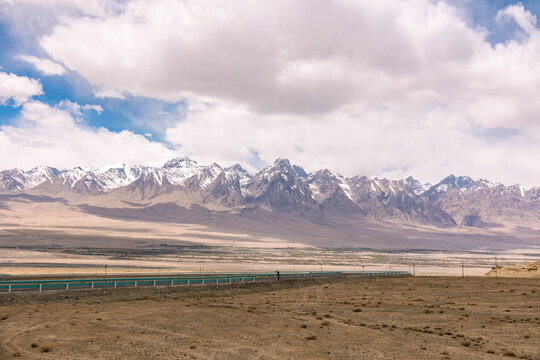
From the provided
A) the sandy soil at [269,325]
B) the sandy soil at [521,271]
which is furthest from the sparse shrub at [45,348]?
the sandy soil at [521,271]

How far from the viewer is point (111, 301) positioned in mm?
42000

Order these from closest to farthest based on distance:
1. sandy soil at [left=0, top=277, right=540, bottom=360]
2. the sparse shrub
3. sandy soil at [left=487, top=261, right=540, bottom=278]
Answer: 1. the sparse shrub
2. sandy soil at [left=0, top=277, right=540, bottom=360]
3. sandy soil at [left=487, top=261, right=540, bottom=278]

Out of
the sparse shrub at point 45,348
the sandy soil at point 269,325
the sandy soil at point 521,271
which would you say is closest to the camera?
the sparse shrub at point 45,348

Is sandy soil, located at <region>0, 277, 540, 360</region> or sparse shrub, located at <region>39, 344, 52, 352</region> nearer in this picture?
sparse shrub, located at <region>39, 344, 52, 352</region>

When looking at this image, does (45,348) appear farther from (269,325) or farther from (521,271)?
(521,271)

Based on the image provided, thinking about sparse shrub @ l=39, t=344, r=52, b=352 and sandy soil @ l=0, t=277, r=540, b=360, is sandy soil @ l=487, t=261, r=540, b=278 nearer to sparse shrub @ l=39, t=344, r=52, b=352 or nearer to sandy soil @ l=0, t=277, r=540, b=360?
sandy soil @ l=0, t=277, r=540, b=360

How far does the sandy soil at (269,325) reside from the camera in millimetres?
24156

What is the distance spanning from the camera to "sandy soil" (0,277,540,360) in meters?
24.2

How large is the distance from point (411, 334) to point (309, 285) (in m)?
35.7

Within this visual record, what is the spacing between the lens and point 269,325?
103 feet

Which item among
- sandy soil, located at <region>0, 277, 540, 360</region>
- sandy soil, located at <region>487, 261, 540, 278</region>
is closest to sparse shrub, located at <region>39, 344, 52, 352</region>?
sandy soil, located at <region>0, 277, 540, 360</region>

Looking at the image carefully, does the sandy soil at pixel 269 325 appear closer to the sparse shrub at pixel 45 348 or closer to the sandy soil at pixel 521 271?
the sparse shrub at pixel 45 348

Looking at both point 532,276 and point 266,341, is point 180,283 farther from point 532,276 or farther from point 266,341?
point 532,276

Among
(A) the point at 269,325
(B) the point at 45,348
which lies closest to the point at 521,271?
(A) the point at 269,325
